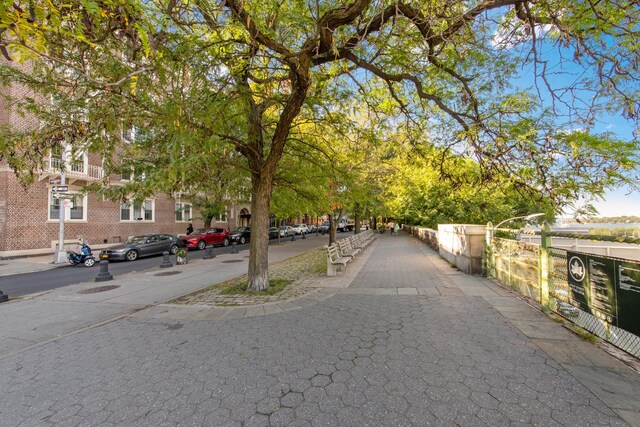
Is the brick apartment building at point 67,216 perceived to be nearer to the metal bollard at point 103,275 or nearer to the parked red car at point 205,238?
the parked red car at point 205,238

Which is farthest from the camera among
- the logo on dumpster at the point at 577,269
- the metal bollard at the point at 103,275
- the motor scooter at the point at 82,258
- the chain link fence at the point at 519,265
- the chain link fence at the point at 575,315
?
the motor scooter at the point at 82,258

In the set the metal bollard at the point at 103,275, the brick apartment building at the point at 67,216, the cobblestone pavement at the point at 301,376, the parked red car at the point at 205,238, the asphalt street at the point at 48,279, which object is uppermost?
the brick apartment building at the point at 67,216

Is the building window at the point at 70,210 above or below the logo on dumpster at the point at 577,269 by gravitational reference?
above

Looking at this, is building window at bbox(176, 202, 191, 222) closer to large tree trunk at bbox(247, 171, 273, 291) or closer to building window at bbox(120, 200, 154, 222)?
building window at bbox(120, 200, 154, 222)

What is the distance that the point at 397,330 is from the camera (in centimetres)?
484

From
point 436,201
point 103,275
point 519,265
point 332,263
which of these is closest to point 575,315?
point 519,265

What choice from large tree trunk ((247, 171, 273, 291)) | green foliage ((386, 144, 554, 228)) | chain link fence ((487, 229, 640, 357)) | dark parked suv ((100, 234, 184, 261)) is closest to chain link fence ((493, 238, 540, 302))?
chain link fence ((487, 229, 640, 357))

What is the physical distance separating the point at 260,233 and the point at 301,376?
15.4 ft

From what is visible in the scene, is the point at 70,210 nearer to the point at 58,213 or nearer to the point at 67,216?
the point at 67,216

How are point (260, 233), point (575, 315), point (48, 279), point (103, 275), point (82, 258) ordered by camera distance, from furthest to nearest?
point (82, 258)
point (48, 279)
point (103, 275)
point (260, 233)
point (575, 315)

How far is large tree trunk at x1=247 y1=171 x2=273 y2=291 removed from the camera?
767 centimetres

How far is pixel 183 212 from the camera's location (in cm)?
2927

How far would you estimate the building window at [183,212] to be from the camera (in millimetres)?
28670

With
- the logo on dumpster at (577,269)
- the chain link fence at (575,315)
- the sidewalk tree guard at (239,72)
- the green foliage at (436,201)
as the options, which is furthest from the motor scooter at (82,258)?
the logo on dumpster at (577,269)
